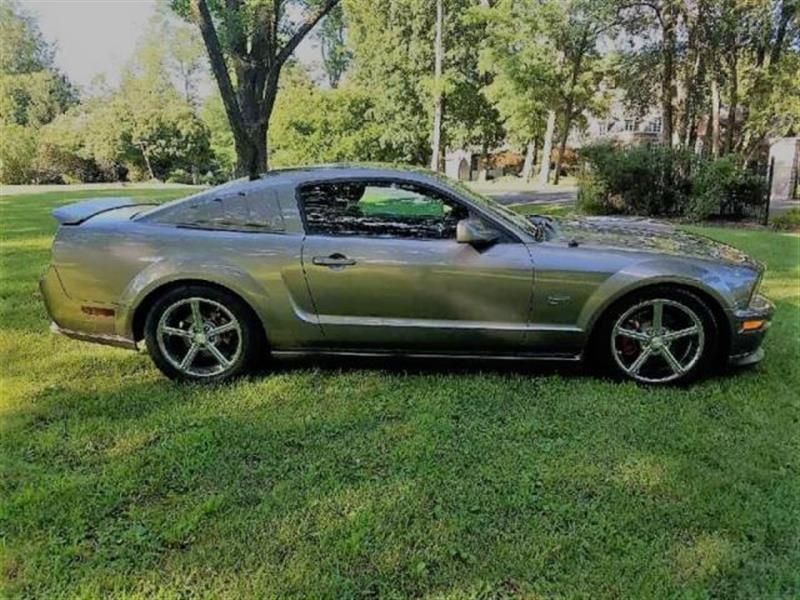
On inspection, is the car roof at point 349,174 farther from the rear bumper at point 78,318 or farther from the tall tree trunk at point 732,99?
the tall tree trunk at point 732,99

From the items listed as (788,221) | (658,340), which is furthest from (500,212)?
(788,221)

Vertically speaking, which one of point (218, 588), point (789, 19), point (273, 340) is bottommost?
point (218, 588)

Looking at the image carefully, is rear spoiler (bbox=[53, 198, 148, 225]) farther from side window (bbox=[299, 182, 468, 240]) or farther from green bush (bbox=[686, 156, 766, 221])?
green bush (bbox=[686, 156, 766, 221])

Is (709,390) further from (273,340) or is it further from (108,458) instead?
(108,458)

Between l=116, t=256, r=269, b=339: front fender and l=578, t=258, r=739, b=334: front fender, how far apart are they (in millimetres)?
1789

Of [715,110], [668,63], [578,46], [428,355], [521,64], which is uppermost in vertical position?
[578,46]

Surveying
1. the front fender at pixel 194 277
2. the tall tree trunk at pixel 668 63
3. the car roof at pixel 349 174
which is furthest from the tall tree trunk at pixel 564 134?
the front fender at pixel 194 277

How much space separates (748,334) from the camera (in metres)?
3.56

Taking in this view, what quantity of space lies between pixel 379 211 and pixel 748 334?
210 centimetres

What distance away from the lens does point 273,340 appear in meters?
3.71

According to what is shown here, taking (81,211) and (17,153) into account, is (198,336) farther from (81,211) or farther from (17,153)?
(17,153)

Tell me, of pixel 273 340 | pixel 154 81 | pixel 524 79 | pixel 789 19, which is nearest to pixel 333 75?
→ pixel 154 81

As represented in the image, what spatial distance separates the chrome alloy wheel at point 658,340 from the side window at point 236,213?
6.48 ft

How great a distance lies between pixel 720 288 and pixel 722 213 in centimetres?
978
